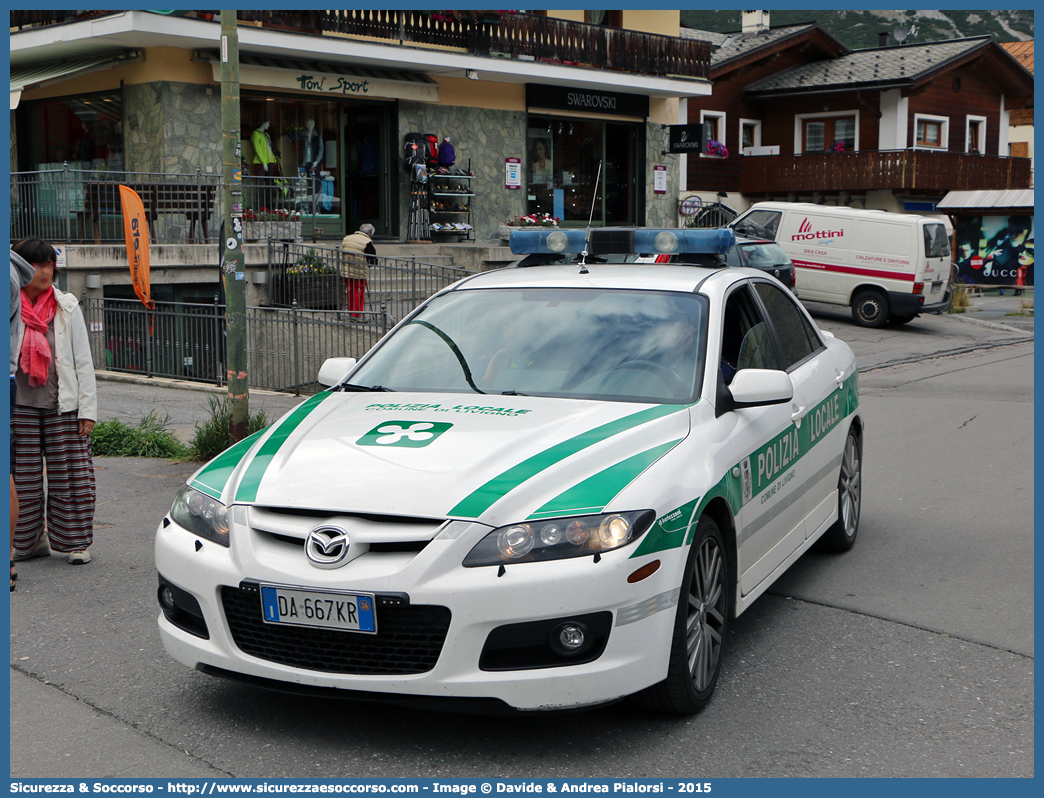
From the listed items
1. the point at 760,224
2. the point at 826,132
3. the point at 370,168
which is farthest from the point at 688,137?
the point at 826,132

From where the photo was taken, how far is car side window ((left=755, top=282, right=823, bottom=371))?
228 inches

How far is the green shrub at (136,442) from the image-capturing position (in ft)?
31.9

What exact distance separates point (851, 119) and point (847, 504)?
34.5 m

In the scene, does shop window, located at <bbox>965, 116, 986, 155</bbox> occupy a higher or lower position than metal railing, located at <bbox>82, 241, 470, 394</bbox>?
higher

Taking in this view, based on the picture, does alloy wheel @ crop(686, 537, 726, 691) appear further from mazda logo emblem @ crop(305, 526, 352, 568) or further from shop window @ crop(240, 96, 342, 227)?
shop window @ crop(240, 96, 342, 227)

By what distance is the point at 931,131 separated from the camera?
39.3 m

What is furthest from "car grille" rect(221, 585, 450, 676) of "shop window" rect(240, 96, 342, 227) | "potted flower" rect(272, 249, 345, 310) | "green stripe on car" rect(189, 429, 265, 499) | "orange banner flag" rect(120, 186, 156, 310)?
"shop window" rect(240, 96, 342, 227)

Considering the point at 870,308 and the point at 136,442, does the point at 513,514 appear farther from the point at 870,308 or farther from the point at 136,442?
the point at 870,308

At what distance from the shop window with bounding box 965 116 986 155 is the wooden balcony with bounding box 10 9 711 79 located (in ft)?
56.0

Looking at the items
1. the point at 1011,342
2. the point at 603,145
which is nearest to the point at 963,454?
the point at 1011,342

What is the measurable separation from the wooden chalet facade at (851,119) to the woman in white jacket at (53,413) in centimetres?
3111

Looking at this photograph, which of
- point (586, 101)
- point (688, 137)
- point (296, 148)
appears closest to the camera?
point (296, 148)
